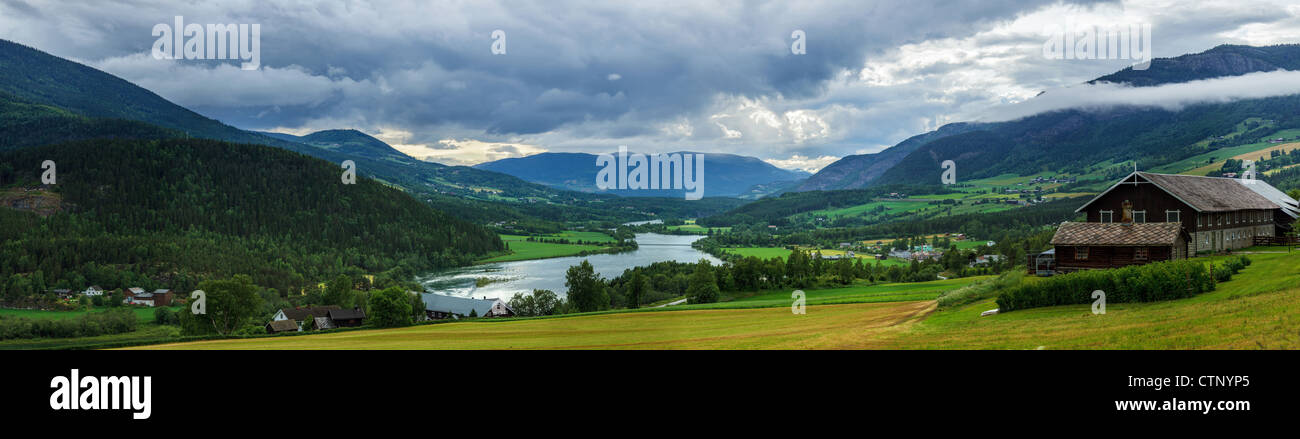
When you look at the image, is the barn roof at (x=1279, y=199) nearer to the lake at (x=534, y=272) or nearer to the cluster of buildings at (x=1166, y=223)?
the cluster of buildings at (x=1166, y=223)

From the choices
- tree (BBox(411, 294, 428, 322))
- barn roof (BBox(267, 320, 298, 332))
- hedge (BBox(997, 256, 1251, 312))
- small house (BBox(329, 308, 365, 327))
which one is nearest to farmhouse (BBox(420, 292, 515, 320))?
tree (BBox(411, 294, 428, 322))

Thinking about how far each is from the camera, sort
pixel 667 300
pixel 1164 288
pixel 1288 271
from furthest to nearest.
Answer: pixel 667 300, pixel 1288 271, pixel 1164 288

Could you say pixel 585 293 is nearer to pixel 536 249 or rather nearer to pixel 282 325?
pixel 282 325

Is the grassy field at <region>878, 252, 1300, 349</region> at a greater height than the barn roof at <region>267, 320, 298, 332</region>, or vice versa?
the grassy field at <region>878, 252, 1300, 349</region>

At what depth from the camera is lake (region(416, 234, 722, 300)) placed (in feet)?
305

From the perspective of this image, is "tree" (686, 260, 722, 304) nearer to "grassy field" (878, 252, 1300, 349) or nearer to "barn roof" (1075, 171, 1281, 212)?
"barn roof" (1075, 171, 1281, 212)

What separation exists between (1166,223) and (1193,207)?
6.39m

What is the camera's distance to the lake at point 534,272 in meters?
92.9

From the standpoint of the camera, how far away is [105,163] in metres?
141

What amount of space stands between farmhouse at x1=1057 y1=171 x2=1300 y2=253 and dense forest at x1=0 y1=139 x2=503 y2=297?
369 feet

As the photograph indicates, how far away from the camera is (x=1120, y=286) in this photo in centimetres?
1662
